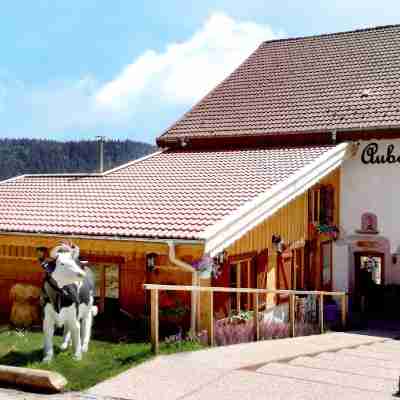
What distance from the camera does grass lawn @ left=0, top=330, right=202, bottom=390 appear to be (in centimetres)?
909

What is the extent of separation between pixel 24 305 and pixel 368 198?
10486 mm

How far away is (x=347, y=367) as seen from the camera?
31.3 ft

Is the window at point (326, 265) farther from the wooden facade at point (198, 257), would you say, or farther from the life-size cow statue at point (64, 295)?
the life-size cow statue at point (64, 295)

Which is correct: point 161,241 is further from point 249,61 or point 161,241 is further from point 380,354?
point 249,61

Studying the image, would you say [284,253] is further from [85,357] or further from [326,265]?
[85,357]

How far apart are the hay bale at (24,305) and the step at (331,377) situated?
229 inches

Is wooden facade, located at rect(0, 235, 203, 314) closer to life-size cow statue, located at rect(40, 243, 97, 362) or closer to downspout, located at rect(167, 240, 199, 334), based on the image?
downspout, located at rect(167, 240, 199, 334)

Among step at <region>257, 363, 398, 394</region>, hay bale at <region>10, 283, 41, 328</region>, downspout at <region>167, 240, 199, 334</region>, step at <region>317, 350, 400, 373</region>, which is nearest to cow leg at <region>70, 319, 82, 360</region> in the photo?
downspout at <region>167, 240, 199, 334</region>

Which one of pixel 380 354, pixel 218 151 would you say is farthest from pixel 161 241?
pixel 218 151

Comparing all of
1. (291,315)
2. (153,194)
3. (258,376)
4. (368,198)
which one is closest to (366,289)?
(368,198)

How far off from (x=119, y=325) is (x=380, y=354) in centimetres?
489

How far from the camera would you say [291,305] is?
43.8 ft

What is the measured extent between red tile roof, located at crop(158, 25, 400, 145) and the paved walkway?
9.69 meters

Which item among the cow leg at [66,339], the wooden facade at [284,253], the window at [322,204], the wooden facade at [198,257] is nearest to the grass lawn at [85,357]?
the cow leg at [66,339]
